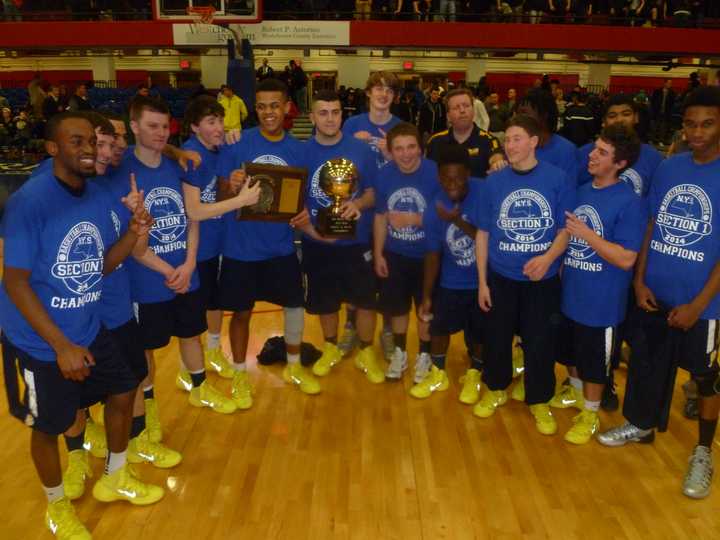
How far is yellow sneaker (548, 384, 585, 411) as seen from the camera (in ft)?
13.7

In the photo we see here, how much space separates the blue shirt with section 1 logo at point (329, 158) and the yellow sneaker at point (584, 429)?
1.83 m

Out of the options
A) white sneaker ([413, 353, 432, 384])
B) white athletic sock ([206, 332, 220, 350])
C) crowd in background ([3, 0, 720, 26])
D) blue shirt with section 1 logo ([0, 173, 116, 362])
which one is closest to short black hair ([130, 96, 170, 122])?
blue shirt with section 1 logo ([0, 173, 116, 362])

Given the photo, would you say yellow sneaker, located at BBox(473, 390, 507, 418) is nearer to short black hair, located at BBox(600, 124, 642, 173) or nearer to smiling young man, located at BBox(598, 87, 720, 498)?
smiling young man, located at BBox(598, 87, 720, 498)

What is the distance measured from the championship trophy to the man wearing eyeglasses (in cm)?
72

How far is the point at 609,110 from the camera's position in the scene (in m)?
4.00

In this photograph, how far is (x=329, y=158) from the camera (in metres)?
4.08

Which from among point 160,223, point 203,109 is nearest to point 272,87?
point 203,109

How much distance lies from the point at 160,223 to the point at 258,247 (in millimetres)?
703

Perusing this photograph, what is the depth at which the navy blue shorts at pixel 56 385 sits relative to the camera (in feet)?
8.71

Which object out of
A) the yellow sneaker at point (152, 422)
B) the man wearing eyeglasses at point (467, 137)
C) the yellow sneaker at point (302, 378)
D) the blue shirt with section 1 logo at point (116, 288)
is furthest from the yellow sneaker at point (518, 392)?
the blue shirt with section 1 logo at point (116, 288)

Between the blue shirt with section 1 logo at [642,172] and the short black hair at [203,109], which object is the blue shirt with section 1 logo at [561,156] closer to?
the blue shirt with section 1 logo at [642,172]

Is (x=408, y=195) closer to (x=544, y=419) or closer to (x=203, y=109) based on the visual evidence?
(x=203, y=109)

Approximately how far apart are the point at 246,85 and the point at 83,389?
11946mm

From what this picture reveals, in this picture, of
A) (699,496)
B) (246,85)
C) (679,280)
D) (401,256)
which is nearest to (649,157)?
(679,280)
